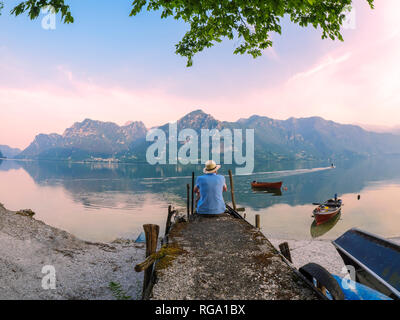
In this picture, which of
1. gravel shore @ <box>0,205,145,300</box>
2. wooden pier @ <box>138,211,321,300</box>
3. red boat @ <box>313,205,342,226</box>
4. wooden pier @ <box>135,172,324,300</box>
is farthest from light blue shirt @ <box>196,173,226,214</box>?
red boat @ <box>313,205,342,226</box>

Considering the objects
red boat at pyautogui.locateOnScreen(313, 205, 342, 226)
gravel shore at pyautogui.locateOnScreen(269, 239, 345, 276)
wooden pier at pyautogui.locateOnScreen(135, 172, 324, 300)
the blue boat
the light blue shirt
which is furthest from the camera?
red boat at pyautogui.locateOnScreen(313, 205, 342, 226)

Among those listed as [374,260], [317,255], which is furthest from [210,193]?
[317,255]

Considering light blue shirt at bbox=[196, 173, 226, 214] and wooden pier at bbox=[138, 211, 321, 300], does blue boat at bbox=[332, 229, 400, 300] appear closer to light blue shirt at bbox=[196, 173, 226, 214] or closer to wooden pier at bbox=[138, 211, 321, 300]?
wooden pier at bbox=[138, 211, 321, 300]

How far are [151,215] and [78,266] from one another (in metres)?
30.5

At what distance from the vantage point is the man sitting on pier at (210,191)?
9695 millimetres

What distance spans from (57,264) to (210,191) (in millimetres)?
8812

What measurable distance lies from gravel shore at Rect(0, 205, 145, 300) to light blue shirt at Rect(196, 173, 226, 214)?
200 inches

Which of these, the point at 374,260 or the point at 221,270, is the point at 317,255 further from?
the point at 221,270

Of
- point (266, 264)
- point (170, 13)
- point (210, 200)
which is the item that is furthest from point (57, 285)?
point (170, 13)

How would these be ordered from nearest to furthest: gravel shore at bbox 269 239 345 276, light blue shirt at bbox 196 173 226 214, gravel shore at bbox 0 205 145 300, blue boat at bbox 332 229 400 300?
blue boat at bbox 332 229 400 300 → gravel shore at bbox 0 205 145 300 → light blue shirt at bbox 196 173 226 214 → gravel shore at bbox 269 239 345 276

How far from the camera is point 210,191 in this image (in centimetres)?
991

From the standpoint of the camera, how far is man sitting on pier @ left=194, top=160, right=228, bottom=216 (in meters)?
9.70

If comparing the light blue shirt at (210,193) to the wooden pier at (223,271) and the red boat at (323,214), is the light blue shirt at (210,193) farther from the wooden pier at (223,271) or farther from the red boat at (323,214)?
the red boat at (323,214)

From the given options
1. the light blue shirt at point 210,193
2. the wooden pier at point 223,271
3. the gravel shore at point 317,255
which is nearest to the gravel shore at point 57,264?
the light blue shirt at point 210,193
